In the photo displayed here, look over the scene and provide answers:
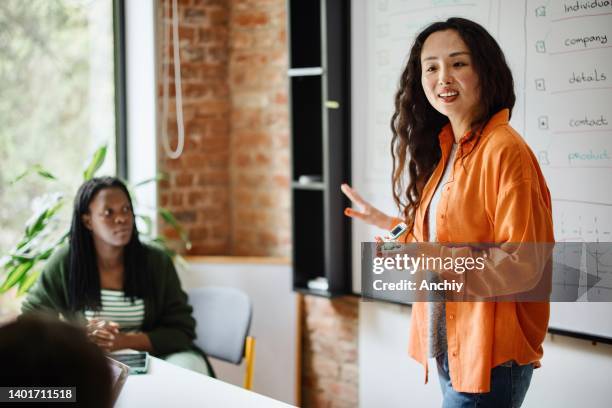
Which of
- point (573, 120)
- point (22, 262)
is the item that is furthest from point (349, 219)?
point (22, 262)

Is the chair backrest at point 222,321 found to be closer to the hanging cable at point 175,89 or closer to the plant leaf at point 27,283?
the plant leaf at point 27,283

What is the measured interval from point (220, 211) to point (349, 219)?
39.5 inches

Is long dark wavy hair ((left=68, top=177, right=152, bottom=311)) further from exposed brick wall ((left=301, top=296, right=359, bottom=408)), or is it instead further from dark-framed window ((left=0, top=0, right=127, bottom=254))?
exposed brick wall ((left=301, top=296, right=359, bottom=408))

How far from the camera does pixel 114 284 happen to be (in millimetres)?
3053

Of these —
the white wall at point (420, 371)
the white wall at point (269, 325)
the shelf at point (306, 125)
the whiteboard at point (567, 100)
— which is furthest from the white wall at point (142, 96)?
the whiteboard at point (567, 100)

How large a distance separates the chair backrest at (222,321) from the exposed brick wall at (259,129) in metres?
0.68

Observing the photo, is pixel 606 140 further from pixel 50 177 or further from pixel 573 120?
pixel 50 177

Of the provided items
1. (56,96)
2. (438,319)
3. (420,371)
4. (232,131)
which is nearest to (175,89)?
(232,131)

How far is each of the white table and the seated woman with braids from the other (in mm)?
573

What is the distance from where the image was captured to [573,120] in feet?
8.23

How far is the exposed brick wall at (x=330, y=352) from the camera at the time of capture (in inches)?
138

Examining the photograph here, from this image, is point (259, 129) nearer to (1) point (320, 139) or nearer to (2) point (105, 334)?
(1) point (320, 139)

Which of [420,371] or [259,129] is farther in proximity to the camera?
[259,129]

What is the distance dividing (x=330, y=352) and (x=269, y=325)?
0.34m
